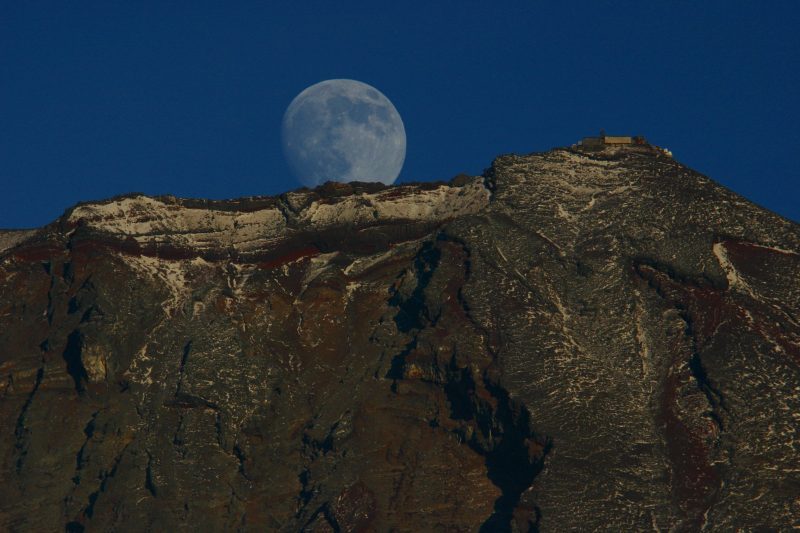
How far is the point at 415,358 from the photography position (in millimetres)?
107000

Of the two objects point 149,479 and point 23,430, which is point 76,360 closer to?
point 23,430

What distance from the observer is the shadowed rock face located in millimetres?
99688

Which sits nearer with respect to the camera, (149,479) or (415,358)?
(149,479)

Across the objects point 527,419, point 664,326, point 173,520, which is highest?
point 664,326

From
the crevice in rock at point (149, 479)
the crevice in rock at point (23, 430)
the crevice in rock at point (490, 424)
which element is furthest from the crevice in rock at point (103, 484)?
the crevice in rock at point (490, 424)

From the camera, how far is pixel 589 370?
10338 centimetres

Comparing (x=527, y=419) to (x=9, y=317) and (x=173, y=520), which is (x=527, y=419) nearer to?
(x=173, y=520)

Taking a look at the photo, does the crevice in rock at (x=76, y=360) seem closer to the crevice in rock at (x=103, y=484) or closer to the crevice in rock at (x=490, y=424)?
the crevice in rock at (x=103, y=484)

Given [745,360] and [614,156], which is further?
[614,156]

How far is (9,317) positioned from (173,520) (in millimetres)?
18553

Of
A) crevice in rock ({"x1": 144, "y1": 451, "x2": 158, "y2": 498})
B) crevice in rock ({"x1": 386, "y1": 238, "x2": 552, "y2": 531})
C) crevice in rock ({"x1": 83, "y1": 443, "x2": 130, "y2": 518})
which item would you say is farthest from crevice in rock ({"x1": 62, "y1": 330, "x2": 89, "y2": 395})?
crevice in rock ({"x1": 386, "y1": 238, "x2": 552, "y2": 531})

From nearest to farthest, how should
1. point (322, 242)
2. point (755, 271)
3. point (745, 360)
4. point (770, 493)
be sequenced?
point (770, 493), point (745, 360), point (755, 271), point (322, 242)

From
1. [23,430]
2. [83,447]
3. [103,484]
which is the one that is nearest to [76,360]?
[23,430]

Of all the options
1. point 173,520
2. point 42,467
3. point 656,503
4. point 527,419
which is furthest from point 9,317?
point 656,503
